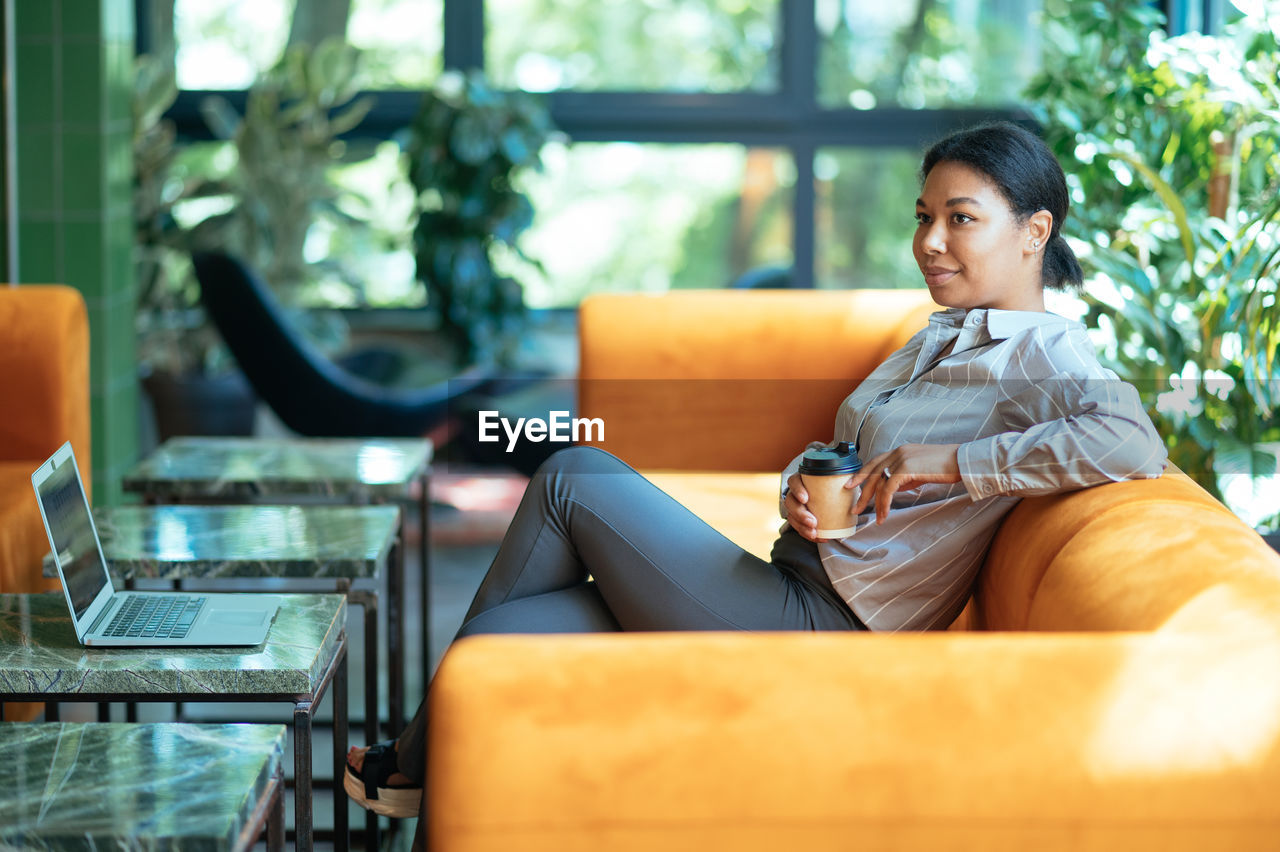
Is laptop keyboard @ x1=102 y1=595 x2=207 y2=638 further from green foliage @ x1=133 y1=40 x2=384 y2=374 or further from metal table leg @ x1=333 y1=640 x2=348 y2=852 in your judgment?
green foliage @ x1=133 y1=40 x2=384 y2=374

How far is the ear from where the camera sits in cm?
187

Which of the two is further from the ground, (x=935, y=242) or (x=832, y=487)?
(x=935, y=242)

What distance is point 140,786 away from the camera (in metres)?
1.31

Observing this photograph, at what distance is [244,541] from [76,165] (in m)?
2.15

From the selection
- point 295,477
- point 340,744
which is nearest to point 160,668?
point 340,744

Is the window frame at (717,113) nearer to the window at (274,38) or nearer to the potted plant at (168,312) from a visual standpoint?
the window at (274,38)

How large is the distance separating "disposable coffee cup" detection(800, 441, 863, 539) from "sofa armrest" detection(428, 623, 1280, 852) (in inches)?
22.6

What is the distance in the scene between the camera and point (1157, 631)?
1283 millimetres

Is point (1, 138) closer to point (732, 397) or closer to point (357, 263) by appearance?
point (357, 263)

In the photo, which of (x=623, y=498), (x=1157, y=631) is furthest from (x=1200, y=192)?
(x=1157, y=631)

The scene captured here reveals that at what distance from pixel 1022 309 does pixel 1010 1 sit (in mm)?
3874

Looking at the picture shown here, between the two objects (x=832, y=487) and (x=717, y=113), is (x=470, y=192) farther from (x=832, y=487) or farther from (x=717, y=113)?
(x=832, y=487)

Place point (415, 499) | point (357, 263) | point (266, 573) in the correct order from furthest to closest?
point (357, 263) < point (415, 499) < point (266, 573)

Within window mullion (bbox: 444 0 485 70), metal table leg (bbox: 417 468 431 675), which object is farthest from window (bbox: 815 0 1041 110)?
metal table leg (bbox: 417 468 431 675)
